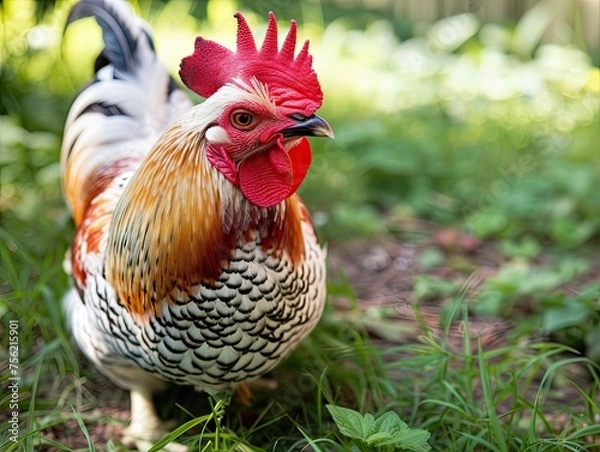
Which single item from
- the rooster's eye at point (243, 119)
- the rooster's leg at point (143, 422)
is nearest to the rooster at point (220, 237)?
the rooster's eye at point (243, 119)

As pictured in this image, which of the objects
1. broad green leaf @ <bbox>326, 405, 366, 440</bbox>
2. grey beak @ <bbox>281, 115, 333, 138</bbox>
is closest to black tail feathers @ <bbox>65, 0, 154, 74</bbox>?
grey beak @ <bbox>281, 115, 333, 138</bbox>

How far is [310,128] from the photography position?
1612 millimetres

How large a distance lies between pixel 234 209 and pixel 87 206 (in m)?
0.77

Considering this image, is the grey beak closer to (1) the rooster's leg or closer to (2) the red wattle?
(2) the red wattle

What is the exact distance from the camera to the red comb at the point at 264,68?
1643mm

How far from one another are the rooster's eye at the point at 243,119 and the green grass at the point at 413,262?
655mm

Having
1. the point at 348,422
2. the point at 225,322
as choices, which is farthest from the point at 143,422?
the point at 348,422

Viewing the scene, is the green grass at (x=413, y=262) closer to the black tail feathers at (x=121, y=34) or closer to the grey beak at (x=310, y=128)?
the grey beak at (x=310, y=128)

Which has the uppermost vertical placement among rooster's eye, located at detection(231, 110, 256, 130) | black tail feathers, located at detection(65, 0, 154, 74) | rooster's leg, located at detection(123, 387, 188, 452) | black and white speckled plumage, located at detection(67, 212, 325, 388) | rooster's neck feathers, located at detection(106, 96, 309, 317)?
black tail feathers, located at detection(65, 0, 154, 74)

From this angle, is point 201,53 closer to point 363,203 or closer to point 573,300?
point 573,300

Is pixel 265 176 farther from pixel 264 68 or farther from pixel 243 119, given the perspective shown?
pixel 264 68

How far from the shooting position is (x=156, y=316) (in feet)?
5.81

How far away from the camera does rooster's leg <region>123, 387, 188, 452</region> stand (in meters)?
2.11

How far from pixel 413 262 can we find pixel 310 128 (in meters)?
1.81
